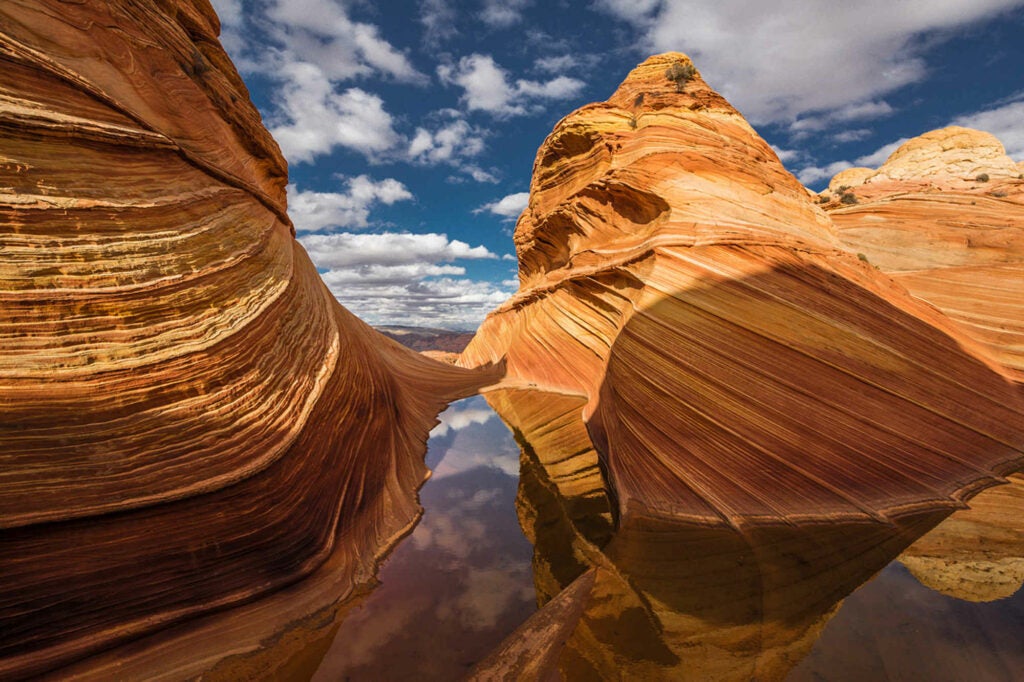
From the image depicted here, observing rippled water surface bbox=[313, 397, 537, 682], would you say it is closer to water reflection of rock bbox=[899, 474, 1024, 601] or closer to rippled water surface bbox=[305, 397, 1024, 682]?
rippled water surface bbox=[305, 397, 1024, 682]

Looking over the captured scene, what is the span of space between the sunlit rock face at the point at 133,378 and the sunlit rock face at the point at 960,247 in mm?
9871

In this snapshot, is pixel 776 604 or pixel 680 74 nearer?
pixel 776 604

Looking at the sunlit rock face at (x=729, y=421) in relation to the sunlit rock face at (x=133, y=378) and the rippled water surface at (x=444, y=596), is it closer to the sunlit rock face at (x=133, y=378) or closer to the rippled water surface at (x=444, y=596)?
the rippled water surface at (x=444, y=596)

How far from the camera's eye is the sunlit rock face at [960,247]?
271 inches

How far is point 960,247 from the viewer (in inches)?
323

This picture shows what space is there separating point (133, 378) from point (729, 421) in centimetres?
583

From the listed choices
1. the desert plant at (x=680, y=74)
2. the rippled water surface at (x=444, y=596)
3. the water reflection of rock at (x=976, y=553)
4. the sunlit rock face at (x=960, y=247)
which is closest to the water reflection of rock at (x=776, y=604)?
the water reflection of rock at (x=976, y=553)

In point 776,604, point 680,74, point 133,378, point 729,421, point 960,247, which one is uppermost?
point 680,74

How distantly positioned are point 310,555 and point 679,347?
5.09 metres

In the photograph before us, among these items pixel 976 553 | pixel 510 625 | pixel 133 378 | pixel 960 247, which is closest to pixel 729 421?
pixel 976 553

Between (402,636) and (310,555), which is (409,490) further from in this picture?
(402,636)

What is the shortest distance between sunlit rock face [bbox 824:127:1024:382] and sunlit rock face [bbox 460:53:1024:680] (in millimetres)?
1015

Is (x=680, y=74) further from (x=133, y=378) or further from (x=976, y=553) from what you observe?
(x=133, y=378)

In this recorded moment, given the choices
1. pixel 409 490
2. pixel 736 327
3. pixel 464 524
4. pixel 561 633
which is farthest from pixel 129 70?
pixel 736 327
